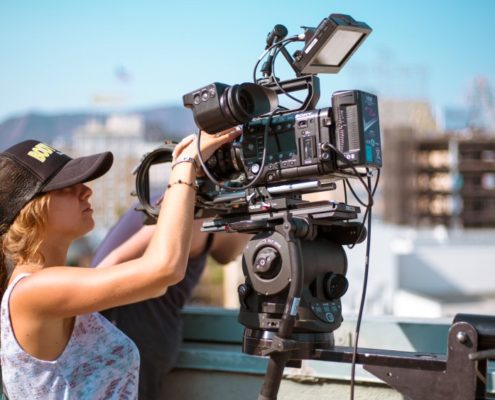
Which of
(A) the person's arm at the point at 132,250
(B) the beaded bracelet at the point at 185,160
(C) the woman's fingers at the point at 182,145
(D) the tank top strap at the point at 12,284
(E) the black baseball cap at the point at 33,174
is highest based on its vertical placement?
(C) the woman's fingers at the point at 182,145

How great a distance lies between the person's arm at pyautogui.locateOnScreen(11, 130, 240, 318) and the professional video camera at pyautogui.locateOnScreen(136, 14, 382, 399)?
14cm

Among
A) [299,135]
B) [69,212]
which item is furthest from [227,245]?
[299,135]

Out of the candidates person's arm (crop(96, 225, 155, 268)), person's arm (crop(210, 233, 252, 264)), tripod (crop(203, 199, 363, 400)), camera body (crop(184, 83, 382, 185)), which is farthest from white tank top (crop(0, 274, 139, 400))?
person's arm (crop(210, 233, 252, 264))

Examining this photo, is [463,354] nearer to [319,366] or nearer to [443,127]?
[319,366]

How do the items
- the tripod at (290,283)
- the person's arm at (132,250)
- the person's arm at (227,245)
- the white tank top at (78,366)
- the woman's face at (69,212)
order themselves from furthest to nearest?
the person's arm at (227,245) < the person's arm at (132,250) < the woman's face at (69,212) < the white tank top at (78,366) < the tripod at (290,283)

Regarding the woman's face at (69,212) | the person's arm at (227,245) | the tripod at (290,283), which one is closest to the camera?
the tripod at (290,283)

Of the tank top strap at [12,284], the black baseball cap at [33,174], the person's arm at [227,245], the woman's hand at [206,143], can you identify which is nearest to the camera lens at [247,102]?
the woman's hand at [206,143]

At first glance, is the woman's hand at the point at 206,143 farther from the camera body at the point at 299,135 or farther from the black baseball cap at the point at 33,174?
the black baseball cap at the point at 33,174

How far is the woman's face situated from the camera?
1967 millimetres

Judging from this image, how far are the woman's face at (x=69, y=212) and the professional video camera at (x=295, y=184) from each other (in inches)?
14.3

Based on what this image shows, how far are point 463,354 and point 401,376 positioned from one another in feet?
0.55

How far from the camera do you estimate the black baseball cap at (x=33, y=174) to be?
6.36 ft

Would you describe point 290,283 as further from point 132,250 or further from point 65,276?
point 132,250

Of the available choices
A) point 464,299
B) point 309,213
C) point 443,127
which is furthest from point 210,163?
point 443,127
